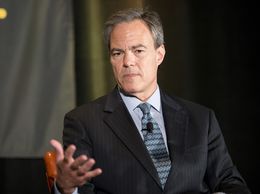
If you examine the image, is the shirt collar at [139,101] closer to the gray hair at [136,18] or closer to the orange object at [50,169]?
the gray hair at [136,18]

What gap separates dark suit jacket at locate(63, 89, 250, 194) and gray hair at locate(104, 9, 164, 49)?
11.2 inches

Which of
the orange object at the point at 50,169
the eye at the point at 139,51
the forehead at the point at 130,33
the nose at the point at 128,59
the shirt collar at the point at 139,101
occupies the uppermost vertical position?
the forehead at the point at 130,33

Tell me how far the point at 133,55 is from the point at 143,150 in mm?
409

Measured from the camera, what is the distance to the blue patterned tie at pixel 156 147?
6.21 ft

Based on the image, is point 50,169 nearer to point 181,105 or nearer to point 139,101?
point 139,101

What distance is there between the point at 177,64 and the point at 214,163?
116cm

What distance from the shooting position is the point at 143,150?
1.88 metres

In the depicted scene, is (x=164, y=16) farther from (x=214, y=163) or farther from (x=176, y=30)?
(x=214, y=163)

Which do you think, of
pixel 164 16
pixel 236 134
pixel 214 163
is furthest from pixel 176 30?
pixel 214 163

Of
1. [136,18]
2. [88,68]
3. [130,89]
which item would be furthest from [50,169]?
[88,68]

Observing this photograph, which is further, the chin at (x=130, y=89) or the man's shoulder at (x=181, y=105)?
the man's shoulder at (x=181, y=105)

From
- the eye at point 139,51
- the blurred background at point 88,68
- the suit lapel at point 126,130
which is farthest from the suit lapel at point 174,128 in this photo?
the blurred background at point 88,68

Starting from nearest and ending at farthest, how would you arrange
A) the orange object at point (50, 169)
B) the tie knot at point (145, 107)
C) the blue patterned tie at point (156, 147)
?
the orange object at point (50, 169) → the blue patterned tie at point (156, 147) → the tie knot at point (145, 107)

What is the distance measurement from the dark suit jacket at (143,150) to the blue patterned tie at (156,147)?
3 centimetres
